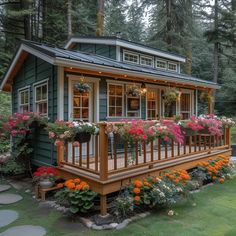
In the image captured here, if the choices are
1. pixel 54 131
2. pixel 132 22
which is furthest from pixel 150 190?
pixel 132 22

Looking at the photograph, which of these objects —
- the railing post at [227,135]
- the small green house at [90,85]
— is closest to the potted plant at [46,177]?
the small green house at [90,85]

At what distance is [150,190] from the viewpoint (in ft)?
14.0

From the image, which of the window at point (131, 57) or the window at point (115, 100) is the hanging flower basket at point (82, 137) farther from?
the window at point (131, 57)

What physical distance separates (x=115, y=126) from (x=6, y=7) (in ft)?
47.0

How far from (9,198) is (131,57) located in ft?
21.8

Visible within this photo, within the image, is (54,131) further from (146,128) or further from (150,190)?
(150,190)

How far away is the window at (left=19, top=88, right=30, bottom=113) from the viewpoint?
7.47 m

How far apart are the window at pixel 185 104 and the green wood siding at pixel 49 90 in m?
5.18

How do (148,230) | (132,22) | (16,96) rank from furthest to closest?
1. (132,22)
2. (16,96)
3. (148,230)

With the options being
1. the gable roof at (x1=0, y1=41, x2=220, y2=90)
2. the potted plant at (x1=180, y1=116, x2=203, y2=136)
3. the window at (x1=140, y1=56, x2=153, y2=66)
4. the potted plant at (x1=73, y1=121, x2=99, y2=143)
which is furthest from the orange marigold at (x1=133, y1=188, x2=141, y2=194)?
the window at (x1=140, y1=56, x2=153, y2=66)

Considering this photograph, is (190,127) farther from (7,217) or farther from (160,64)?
(160,64)

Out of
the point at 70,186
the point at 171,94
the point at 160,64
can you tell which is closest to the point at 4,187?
the point at 70,186

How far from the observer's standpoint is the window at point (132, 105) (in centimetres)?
730

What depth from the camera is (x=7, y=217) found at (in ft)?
13.2
